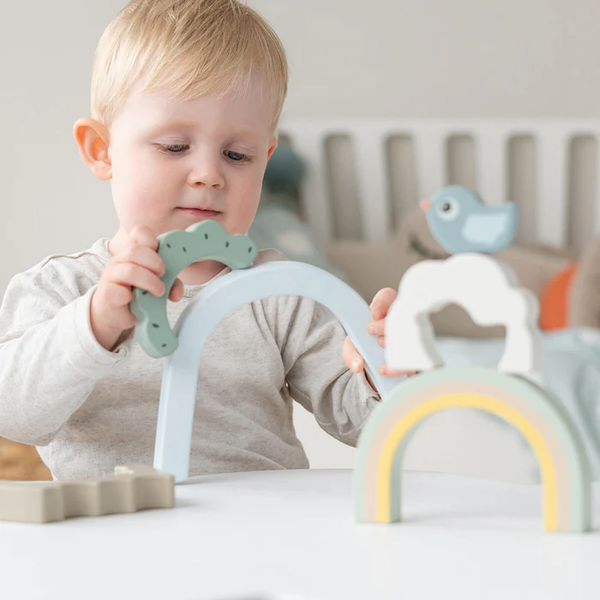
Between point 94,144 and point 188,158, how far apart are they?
168 millimetres

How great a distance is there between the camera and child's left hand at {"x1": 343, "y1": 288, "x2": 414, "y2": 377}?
0.68 metres

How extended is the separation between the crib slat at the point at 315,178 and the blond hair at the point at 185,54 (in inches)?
58.0

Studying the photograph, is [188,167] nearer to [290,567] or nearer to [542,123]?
[290,567]

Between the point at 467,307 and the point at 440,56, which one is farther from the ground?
the point at 440,56

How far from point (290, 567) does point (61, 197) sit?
68.2 inches

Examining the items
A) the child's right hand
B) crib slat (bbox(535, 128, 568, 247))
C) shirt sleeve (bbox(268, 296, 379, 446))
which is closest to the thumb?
the child's right hand

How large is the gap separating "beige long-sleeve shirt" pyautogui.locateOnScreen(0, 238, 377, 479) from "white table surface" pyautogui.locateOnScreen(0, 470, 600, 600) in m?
0.24

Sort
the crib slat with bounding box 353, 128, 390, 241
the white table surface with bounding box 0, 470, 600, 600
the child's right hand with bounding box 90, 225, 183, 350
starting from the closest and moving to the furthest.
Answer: the white table surface with bounding box 0, 470, 600, 600, the child's right hand with bounding box 90, 225, 183, 350, the crib slat with bounding box 353, 128, 390, 241

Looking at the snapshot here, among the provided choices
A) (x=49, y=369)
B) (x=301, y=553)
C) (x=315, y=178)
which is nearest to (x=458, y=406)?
(x=301, y=553)

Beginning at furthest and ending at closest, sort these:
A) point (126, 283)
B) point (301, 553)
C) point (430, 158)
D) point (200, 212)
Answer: point (430, 158)
point (200, 212)
point (126, 283)
point (301, 553)

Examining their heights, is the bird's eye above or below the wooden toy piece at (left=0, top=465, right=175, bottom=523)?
above

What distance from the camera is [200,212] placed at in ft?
2.78

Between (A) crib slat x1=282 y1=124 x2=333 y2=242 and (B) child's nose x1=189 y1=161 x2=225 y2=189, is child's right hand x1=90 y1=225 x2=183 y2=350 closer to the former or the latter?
(B) child's nose x1=189 y1=161 x2=225 y2=189

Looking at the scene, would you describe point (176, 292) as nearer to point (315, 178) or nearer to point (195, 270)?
point (195, 270)
